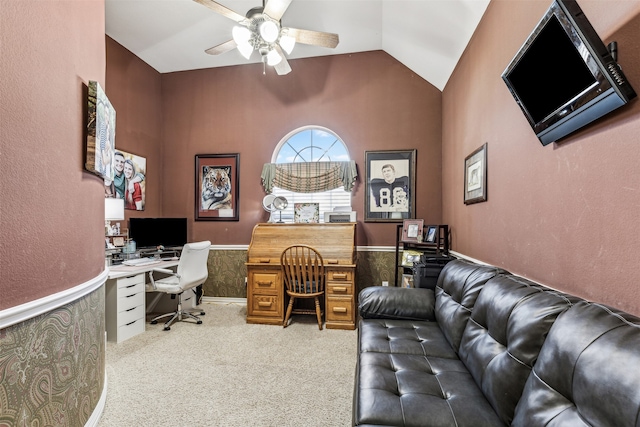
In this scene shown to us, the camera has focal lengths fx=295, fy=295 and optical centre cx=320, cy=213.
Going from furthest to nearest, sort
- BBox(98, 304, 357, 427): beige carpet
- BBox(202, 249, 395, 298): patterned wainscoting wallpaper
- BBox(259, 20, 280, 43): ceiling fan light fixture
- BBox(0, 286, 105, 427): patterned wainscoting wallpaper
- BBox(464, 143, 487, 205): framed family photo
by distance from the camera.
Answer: BBox(202, 249, 395, 298): patterned wainscoting wallpaper, BBox(259, 20, 280, 43): ceiling fan light fixture, BBox(464, 143, 487, 205): framed family photo, BBox(98, 304, 357, 427): beige carpet, BBox(0, 286, 105, 427): patterned wainscoting wallpaper

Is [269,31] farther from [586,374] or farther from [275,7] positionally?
[586,374]

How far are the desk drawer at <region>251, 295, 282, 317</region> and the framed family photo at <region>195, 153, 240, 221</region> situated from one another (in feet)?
4.64

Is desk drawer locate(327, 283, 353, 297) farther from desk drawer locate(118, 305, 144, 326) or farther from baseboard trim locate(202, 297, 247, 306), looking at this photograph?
desk drawer locate(118, 305, 144, 326)

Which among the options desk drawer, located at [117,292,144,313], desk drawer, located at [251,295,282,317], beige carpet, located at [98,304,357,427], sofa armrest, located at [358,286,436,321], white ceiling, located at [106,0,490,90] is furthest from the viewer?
desk drawer, located at [251,295,282,317]

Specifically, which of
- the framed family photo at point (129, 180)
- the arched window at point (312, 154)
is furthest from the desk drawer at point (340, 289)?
the framed family photo at point (129, 180)

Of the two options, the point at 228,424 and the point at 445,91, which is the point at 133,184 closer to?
the point at 228,424

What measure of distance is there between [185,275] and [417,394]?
110 inches

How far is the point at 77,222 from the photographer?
1.55 meters

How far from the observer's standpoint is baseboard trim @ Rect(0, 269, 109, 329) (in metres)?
1.08

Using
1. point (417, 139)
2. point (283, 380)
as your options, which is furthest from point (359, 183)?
point (283, 380)

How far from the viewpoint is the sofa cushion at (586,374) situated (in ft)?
2.18

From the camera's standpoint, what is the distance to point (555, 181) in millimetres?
1439

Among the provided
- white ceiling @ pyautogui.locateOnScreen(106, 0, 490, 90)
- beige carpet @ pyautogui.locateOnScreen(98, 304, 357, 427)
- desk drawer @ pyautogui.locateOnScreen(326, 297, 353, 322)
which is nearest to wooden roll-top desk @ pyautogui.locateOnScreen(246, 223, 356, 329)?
desk drawer @ pyautogui.locateOnScreen(326, 297, 353, 322)

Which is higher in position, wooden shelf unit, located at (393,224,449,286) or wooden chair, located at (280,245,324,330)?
wooden shelf unit, located at (393,224,449,286)
